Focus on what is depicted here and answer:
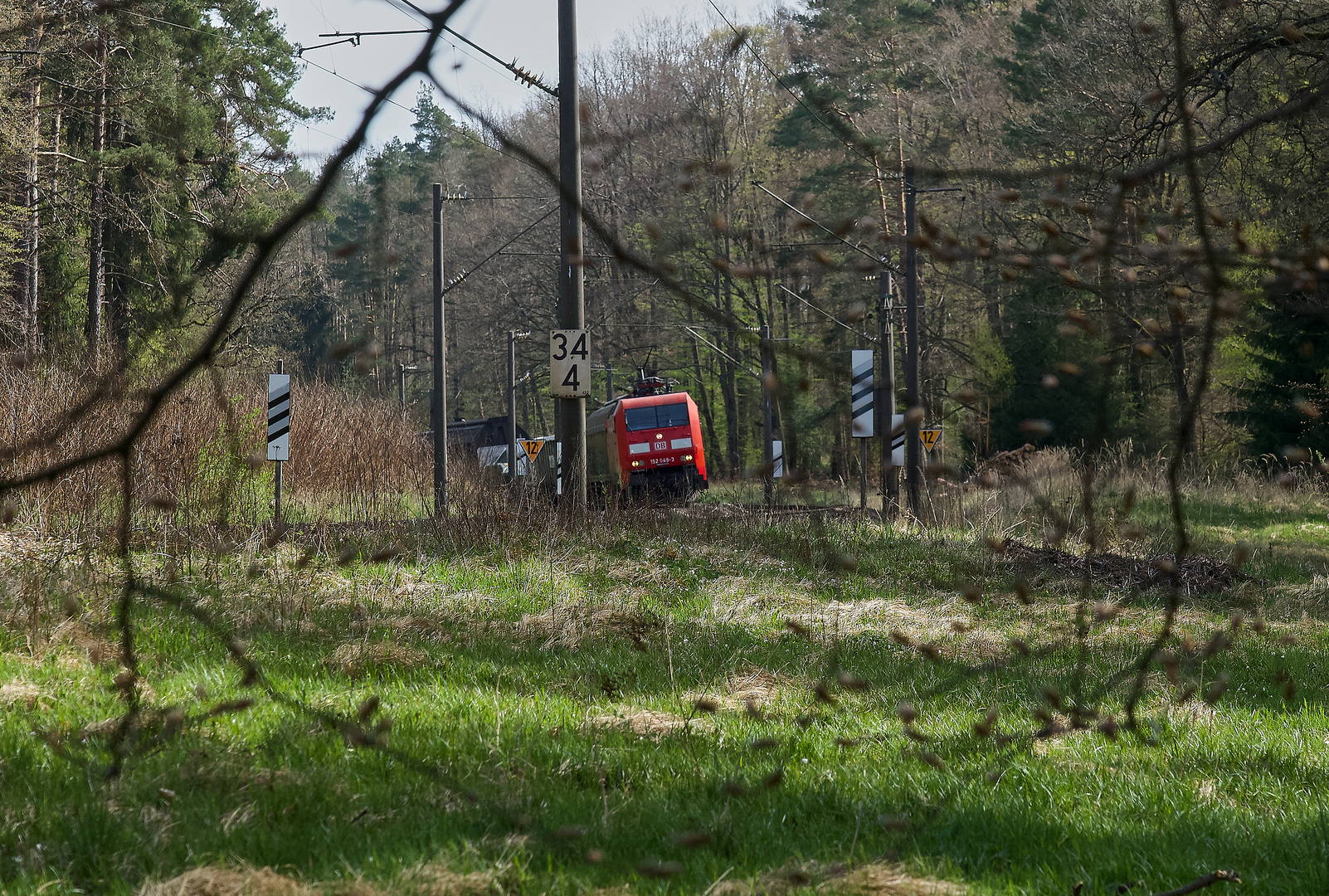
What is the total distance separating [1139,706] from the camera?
19.3 feet

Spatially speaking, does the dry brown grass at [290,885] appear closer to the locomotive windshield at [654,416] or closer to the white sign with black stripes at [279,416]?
the white sign with black stripes at [279,416]

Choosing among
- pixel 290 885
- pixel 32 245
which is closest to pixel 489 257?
pixel 32 245

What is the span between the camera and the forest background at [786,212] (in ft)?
6.82

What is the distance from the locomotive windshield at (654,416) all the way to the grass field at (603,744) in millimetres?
17937

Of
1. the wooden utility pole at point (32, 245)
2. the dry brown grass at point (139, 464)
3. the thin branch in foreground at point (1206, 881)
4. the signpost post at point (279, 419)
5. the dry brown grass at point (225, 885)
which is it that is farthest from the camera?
the wooden utility pole at point (32, 245)

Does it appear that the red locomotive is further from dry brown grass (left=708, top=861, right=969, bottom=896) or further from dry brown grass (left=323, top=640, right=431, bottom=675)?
dry brown grass (left=708, top=861, right=969, bottom=896)

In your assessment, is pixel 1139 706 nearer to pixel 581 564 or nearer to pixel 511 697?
pixel 511 697

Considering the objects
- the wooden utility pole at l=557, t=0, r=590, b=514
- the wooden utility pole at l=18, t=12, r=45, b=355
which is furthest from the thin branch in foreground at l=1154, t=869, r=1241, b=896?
the wooden utility pole at l=18, t=12, r=45, b=355

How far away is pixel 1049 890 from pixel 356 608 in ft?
17.1

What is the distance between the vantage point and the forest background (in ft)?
6.82

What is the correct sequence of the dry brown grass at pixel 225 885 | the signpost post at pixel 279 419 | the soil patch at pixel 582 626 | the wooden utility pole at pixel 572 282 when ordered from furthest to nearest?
the signpost post at pixel 279 419, the wooden utility pole at pixel 572 282, the soil patch at pixel 582 626, the dry brown grass at pixel 225 885

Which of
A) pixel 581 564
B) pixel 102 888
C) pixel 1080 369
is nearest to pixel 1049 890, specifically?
pixel 1080 369

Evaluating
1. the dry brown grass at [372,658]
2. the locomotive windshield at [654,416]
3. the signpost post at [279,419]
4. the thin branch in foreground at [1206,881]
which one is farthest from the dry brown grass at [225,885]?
the locomotive windshield at [654,416]

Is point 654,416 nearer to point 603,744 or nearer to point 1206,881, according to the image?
point 603,744
